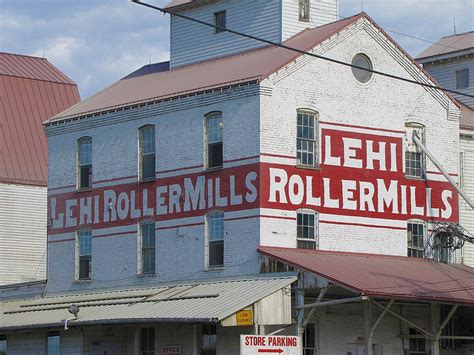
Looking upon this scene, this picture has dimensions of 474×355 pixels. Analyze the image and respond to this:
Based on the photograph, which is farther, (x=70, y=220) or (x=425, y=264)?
(x=70, y=220)

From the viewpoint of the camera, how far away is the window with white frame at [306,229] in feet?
144

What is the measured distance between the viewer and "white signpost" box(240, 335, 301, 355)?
3097 centimetres

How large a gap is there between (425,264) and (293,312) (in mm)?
6631

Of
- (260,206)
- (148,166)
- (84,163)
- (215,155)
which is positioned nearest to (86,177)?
(84,163)

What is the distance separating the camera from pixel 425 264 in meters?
45.6

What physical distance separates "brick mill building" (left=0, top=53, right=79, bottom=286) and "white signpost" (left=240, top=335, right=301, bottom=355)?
101 ft

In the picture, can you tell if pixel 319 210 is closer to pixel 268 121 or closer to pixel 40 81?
pixel 268 121

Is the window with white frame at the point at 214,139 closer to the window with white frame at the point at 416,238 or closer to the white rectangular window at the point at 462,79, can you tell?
the window with white frame at the point at 416,238

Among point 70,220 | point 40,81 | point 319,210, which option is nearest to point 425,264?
point 319,210

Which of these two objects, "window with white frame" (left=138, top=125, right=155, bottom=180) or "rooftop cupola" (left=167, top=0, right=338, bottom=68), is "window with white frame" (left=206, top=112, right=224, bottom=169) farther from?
"rooftop cupola" (left=167, top=0, right=338, bottom=68)

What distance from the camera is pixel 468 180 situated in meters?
50.8

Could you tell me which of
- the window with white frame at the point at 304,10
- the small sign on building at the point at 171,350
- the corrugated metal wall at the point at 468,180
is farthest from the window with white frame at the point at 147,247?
the corrugated metal wall at the point at 468,180

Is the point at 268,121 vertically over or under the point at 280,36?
under

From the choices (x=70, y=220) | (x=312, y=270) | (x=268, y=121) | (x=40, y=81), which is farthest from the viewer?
(x=40, y=81)
